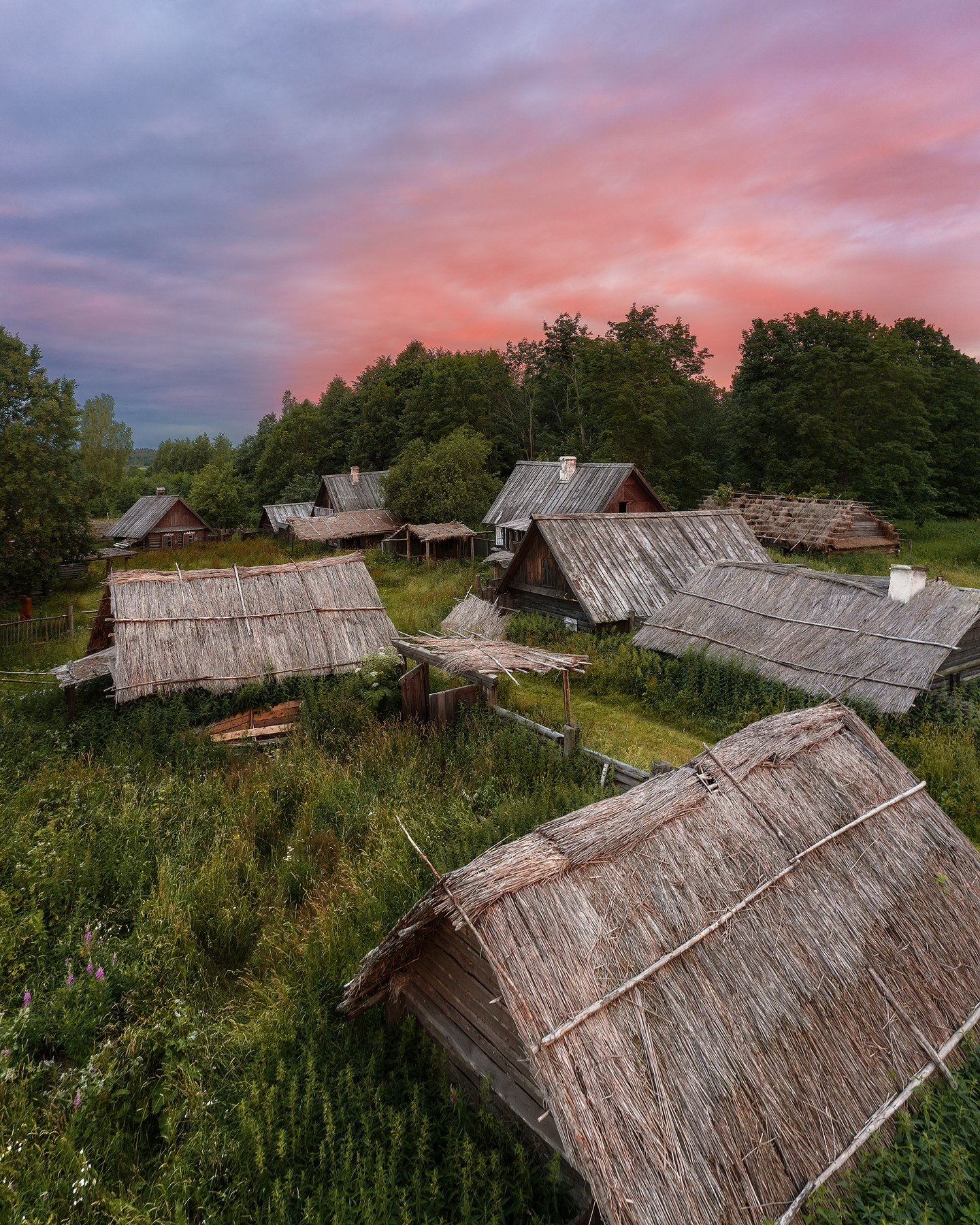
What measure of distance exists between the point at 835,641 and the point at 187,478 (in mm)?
81441

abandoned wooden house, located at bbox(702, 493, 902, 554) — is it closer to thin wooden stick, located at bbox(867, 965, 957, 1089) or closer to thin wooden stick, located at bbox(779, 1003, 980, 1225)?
thin wooden stick, located at bbox(779, 1003, 980, 1225)

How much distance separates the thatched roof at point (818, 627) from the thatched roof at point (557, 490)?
38.6ft

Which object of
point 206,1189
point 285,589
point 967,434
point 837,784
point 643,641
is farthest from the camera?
point 967,434

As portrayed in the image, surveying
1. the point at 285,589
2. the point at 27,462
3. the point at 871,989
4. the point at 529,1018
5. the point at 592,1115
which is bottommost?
the point at 871,989

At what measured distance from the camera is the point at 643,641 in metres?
14.7

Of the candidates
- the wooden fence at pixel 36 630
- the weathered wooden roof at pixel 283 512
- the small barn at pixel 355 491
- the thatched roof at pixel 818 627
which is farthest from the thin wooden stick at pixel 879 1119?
the weathered wooden roof at pixel 283 512

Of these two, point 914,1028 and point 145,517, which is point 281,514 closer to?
point 145,517

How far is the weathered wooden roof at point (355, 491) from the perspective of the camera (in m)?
41.4

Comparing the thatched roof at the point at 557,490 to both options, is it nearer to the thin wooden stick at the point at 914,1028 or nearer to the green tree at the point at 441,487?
the green tree at the point at 441,487

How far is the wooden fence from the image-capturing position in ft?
63.3

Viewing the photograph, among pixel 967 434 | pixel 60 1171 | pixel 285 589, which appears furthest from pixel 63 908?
pixel 967 434

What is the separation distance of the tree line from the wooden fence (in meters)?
3.49

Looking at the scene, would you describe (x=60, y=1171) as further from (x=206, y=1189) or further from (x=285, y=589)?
(x=285, y=589)

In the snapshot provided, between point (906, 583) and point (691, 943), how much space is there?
979 centimetres
